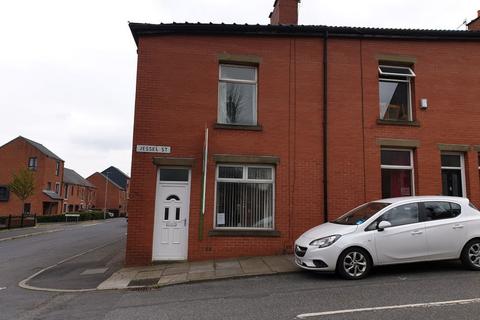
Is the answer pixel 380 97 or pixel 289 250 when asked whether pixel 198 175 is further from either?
pixel 380 97

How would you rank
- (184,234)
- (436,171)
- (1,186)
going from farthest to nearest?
1. (1,186)
2. (436,171)
3. (184,234)

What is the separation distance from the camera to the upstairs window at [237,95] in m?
12.3

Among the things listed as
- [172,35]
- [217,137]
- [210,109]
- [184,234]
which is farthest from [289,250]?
[172,35]

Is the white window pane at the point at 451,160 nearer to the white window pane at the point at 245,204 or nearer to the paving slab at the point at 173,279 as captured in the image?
the white window pane at the point at 245,204

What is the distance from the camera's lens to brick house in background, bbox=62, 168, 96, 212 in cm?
6328

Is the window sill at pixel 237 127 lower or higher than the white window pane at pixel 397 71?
lower

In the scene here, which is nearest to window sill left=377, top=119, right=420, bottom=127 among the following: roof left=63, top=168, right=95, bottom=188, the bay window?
the bay window

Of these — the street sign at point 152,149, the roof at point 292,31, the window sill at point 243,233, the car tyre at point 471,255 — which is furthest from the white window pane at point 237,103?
the car tyre at point 471,255

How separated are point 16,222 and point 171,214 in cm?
2786

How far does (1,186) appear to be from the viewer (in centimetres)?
5372

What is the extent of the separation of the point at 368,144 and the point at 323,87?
2140 millimetres

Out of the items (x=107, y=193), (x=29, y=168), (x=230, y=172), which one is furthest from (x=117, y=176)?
(x=230, y=172)

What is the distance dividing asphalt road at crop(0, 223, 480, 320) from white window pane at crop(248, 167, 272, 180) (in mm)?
3601

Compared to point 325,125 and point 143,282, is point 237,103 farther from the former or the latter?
point 143,282
